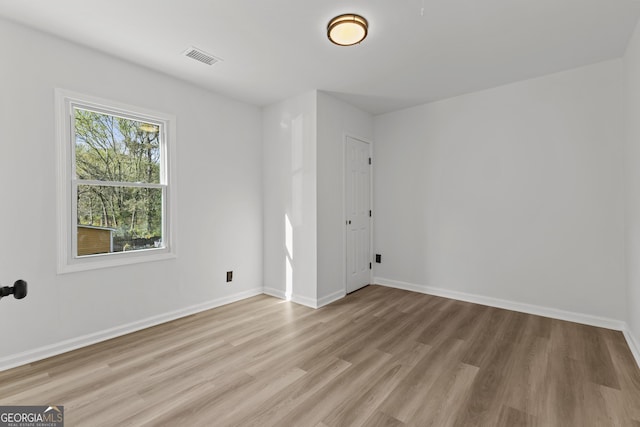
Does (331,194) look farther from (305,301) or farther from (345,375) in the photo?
(345,375)

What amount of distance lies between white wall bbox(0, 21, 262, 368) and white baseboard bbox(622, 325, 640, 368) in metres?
3.69

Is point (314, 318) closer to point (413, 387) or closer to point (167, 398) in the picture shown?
point (413, 387)

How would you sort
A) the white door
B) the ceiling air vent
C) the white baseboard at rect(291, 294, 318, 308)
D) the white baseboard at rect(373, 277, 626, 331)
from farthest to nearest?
the white door, the white baseboard at rect(291, 294, 318, 308), the white baseboard at rect(373, 277, 626, 331), the ceiling air vent

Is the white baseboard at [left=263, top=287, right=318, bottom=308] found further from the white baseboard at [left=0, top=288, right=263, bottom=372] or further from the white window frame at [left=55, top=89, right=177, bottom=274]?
the white window frame at [left=55, top=89, right=177, bottom=274]

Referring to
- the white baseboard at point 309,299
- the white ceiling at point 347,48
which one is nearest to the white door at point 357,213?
the white baseboard at point 309,299

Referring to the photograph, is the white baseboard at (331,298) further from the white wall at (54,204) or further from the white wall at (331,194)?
the white wall at (54,204)

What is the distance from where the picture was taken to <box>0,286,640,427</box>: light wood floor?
175cm

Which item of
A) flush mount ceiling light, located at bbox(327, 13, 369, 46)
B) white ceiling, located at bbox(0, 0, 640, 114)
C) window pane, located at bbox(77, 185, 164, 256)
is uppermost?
white ceiling, located at bbox(0, 0, 640, 114)

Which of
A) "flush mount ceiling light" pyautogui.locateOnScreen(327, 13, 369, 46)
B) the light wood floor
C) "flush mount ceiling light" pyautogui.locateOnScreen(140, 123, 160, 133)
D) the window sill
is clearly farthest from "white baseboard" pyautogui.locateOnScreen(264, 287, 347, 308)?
"flush mount ceiling light" pyautogui.locateOnScreen(327, 13, 369, 46)

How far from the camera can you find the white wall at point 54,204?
2.26 metres

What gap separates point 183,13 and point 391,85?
219 centimetres

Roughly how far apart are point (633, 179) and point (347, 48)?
8.37ft

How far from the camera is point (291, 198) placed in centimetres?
382

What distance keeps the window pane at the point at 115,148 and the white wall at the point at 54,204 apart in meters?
0.20
